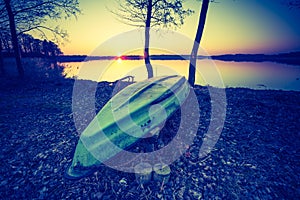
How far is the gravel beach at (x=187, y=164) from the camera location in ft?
10.7

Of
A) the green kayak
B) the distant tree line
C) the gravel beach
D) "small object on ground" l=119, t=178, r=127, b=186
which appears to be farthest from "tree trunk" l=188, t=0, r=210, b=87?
the distant tree line

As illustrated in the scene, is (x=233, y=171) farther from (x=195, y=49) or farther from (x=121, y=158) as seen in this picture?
(x=195, y=49)

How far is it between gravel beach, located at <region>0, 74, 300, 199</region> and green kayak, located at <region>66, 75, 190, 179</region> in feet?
1.08

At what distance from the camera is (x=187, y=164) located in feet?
13.0

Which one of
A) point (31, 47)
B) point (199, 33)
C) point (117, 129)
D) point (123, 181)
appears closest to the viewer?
point (123, 181)

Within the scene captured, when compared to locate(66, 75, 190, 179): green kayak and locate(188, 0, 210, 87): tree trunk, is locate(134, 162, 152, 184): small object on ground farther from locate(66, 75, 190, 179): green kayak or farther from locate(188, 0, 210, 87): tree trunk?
locate(188, 0, 210, 87): tree trunk

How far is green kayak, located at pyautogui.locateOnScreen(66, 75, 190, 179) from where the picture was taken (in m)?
3.62

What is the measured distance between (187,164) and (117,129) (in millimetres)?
1924

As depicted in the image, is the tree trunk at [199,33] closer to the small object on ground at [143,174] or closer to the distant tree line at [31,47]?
the small object on ground at [143,174]

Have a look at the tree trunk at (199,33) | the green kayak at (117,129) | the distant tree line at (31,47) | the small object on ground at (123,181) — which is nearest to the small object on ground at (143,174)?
the small object on ground at (123,181)

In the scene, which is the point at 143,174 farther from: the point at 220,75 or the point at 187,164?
the point at 220,75

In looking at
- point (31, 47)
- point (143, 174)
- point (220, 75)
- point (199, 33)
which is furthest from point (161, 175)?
point (31, 47)

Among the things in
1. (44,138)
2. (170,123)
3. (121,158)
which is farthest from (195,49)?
(44,138)

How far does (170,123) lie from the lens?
217 inches
